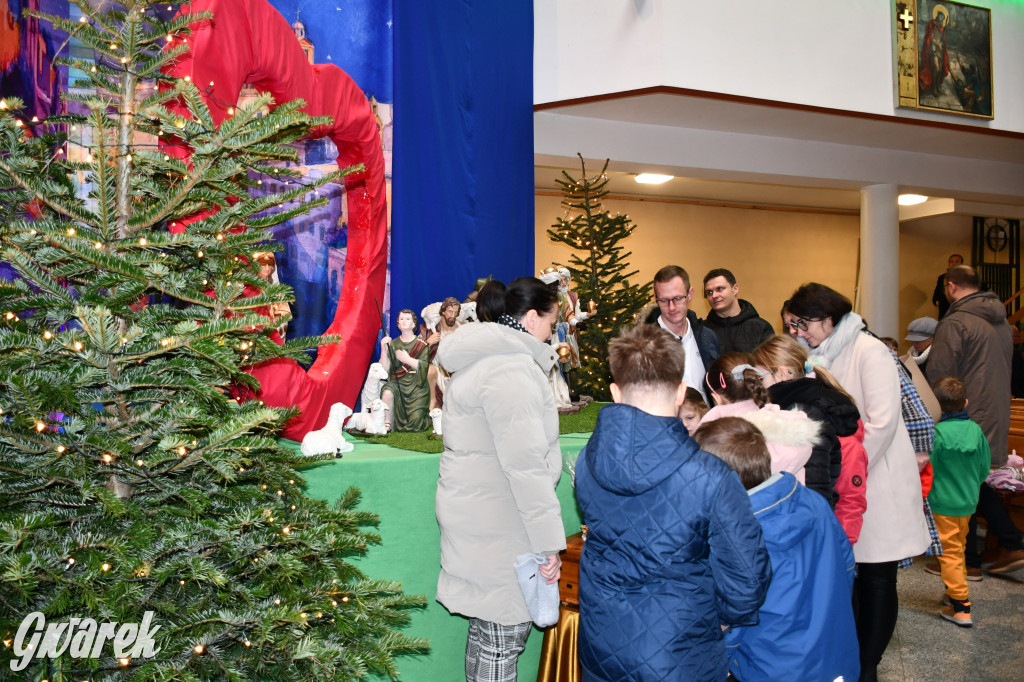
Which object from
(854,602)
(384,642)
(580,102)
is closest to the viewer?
(384,642)

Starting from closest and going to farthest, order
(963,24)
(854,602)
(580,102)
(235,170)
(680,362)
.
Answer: (235,170) < (680,362) < (854,602) < (580,102) < (963,24)

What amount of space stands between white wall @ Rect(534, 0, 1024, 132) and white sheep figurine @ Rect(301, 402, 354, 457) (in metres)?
4.01

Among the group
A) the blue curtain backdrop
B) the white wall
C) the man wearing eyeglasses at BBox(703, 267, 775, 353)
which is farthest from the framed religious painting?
the man wearing eyeglasses at BBox(703, 267, 775, 353)

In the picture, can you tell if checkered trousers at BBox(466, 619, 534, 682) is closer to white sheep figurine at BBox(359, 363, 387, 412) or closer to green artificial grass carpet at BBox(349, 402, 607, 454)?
green artificial grass carpet at BBox(349, 402, 607, 454)

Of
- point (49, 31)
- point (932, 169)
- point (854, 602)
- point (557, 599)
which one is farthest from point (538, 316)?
point (932, 169)

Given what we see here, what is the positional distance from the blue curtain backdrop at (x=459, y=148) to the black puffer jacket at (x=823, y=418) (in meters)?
2.93

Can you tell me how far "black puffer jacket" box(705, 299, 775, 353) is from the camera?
14.6 ft

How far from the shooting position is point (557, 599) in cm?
258

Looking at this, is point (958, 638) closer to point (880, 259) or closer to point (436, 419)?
point (436, 419)

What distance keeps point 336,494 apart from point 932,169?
28.4ft

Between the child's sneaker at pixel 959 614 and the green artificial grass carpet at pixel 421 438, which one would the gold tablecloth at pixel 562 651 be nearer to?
the green artificial grass carpet at pixel 421 438

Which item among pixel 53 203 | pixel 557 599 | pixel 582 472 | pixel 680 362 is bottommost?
pixel 557 599

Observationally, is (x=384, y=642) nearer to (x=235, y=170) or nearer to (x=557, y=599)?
(x=557, y=599)

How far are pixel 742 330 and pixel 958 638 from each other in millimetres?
2055
